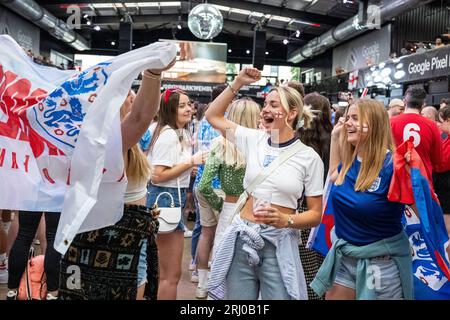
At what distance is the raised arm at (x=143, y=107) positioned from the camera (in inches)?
68.0

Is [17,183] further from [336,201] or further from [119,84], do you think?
[336,201]

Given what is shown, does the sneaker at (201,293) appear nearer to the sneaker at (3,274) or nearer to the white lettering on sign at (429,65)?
the sneaker at (3,274)

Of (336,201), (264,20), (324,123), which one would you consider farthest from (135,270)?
(264,20)

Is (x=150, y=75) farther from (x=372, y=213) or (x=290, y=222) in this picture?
(x=372, y=213)

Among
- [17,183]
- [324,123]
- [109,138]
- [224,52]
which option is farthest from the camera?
[224,52]

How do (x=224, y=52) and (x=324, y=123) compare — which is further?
(x=224, y=52)

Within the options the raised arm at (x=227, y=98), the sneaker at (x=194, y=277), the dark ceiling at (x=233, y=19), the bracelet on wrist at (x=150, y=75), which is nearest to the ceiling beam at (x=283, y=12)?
the dark ceiling at (x=233, y=19)

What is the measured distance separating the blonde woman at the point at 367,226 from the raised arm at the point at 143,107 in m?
1.11

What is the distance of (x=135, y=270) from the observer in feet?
6.27

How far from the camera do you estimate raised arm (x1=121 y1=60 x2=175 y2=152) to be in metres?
1.73

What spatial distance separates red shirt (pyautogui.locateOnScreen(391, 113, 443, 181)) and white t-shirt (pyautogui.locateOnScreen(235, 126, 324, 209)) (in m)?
2.04

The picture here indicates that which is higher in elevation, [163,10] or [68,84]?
[163,10]
